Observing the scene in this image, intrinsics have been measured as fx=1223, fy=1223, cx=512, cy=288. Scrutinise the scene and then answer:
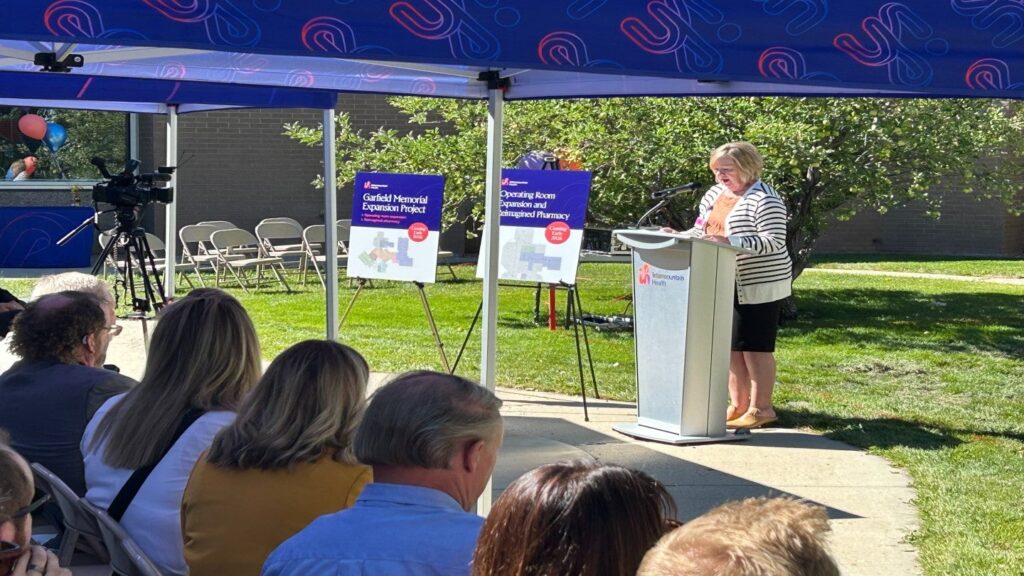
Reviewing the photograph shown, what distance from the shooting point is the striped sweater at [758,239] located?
22.3 feet

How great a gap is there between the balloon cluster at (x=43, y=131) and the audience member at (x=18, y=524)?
15.2 meters

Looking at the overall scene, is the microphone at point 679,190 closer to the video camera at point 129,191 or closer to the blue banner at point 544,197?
the blue banner at point 544,197

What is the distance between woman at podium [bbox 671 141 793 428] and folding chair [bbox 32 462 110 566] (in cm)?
410

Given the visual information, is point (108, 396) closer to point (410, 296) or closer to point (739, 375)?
point (739, 375)

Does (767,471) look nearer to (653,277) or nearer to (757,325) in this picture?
(757,325)

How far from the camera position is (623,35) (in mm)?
3338

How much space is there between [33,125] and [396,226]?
1019 cm

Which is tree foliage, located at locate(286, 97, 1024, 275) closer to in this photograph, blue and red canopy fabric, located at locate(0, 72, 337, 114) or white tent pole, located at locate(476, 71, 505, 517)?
blue and red canopy fabric, located at locate(0, 72, 337, 114)

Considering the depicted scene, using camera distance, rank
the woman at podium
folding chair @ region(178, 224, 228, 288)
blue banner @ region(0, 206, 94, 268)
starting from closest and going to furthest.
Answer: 1. the woman at podium
2. blue banner @ region(0, 206, 94, 268)
3. folding chair @ region(178, 224, 228, 288)

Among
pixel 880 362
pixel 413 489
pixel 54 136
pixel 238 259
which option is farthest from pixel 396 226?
pixel 54 136

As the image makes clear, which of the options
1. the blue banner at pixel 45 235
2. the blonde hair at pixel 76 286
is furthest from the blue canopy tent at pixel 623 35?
the blue banner at pixel 45 235

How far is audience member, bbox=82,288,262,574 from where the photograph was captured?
124 inches

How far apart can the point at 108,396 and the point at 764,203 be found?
414cm

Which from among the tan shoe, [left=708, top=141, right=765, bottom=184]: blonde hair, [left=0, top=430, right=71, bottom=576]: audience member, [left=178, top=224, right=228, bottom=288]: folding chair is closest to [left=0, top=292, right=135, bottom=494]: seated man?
[left=0, top=430, right=71, bottom=576]: audience member
